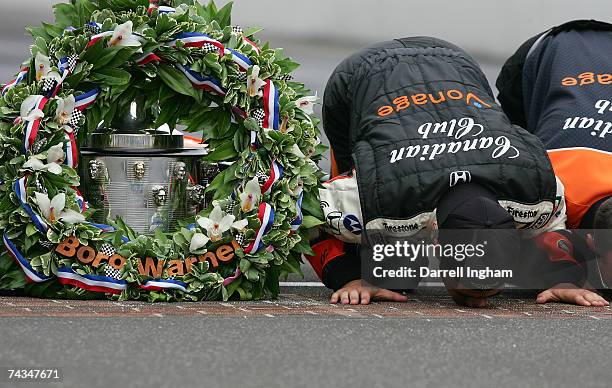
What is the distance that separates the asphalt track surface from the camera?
4.30ft

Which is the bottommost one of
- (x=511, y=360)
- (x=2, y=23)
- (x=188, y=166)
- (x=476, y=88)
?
(x=511, y=360)

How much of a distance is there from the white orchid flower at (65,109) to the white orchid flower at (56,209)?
0.16 m

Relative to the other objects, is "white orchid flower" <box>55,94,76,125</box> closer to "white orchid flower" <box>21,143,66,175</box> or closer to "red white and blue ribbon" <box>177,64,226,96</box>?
"white orchid flower" <box>21,143,66,175</box>

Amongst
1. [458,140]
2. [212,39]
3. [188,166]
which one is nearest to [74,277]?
[188,166]

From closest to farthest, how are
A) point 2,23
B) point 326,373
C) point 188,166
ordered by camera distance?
point 326,373
point 188,166
point 2,23

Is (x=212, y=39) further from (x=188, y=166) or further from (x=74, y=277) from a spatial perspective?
(x=74, y=277)

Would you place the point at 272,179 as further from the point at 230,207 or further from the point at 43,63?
the point at 43,63

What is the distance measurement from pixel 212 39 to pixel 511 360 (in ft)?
3.49

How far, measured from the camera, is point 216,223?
7.22 ft

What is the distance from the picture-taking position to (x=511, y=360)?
1.46 m

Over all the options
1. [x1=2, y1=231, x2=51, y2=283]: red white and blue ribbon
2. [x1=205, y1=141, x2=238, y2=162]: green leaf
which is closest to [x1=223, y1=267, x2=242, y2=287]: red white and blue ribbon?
[x1=205, y1=141, x2=238, y2=162]: green leaf

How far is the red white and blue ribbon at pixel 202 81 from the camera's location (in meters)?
2.25

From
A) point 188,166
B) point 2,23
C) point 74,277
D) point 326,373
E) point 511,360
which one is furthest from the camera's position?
point 2,23

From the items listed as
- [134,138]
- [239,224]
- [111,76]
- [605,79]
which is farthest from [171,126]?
[605,79]
